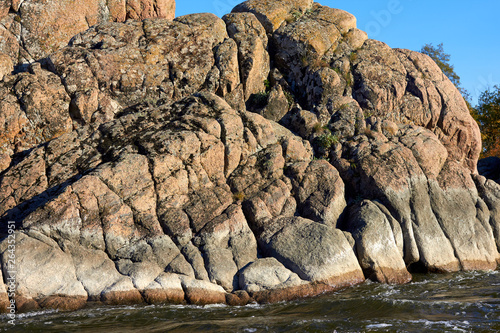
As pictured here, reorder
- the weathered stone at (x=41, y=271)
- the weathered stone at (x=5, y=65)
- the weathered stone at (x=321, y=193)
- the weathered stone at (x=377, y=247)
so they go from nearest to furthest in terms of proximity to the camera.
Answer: the weathered stone at (x=41, y=271)
the weathered stone at (x=377, y=247)
the weathered stone at (x=321, y=193)
the weathered stone at (x=5, y=65)

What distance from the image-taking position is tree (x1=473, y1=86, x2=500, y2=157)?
4441cm

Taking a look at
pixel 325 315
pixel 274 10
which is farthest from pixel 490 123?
pixel 325 315

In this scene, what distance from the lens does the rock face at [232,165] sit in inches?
550

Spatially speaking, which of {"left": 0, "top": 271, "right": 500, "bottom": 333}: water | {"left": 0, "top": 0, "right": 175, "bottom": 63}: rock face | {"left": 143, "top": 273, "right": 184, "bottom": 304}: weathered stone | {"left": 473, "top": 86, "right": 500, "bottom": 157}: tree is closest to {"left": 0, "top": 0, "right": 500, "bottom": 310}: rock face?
{"left": 143, "top": 273, "right": 184, "bottom": 304}: weathered stone

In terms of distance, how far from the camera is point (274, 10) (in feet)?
81.6

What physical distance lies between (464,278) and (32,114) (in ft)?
62.9

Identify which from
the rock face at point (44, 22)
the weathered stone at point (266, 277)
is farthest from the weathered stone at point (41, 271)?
the rock face at point (44, 22)

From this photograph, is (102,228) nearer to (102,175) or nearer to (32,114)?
(102,175)

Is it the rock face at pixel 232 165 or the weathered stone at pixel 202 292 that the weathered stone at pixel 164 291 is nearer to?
the rock face at pixel 232 165

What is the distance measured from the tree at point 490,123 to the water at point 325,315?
118ft

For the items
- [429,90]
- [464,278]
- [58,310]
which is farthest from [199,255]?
[429,90]

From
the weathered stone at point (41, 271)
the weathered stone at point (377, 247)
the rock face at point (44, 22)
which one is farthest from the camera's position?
the rock face at point (44, 22)

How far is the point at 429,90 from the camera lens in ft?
73.6

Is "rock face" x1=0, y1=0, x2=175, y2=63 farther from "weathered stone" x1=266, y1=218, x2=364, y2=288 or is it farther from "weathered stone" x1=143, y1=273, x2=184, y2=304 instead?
"weathered stone" x1=266, y1=218, x2=364, y2=288
